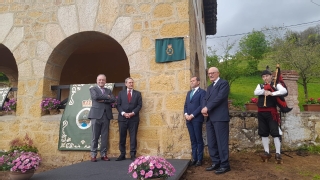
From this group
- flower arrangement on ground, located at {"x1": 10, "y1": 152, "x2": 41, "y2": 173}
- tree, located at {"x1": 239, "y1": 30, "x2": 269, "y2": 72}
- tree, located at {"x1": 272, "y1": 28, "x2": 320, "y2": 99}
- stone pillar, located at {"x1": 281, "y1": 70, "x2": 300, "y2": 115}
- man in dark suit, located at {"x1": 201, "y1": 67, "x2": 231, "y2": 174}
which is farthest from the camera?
tree, located at {"x1": 239, "y1": 30, "x2": 269, "y2": 72}

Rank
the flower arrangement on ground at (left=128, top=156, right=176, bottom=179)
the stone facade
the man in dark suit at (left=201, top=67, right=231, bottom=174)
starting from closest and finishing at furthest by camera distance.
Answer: the flower arrangement on ground at (left=128, top=156, right=176, bottom=179)
the man in dark suit at (left=201, top=67, right=231, bottom=174)
the stone facade

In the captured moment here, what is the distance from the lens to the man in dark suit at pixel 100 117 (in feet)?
14.7

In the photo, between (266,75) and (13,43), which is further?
(13,43)

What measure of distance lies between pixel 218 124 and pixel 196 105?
1.82 ft

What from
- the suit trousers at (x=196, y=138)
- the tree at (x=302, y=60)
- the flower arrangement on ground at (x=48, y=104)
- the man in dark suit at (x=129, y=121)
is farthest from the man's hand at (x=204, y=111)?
the tree at (x=302, y=60)

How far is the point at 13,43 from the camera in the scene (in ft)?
18.7

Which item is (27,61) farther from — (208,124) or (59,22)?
(208,124)

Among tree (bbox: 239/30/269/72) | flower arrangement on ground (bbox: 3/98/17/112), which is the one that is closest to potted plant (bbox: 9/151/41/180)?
flower arrangement on ground (bbox: 3/98/17/112)

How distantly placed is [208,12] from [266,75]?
7.77 meters

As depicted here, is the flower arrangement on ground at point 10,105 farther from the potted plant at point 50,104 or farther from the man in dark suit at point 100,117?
the man in dark suit at point 100,117

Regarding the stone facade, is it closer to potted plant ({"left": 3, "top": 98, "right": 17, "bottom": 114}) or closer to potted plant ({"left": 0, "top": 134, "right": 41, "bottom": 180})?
potted plant ({"left": 3, "top": 98, "right": 17, "bottom": 114})

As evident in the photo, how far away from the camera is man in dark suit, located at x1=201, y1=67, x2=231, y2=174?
3812 millimetres

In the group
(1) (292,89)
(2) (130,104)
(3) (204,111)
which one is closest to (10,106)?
(2) (130,104)

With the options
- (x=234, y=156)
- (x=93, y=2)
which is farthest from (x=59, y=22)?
(x=234, y=156)
